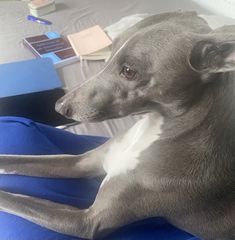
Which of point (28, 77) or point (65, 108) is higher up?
point (65, 108)

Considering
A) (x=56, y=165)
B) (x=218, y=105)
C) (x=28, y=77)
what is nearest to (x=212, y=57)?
(x=218, y=105)

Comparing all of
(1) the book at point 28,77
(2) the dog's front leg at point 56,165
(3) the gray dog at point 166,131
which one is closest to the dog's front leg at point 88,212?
(3) the gray dog at point 166,131

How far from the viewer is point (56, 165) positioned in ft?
3.75

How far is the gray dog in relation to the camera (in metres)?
0.91

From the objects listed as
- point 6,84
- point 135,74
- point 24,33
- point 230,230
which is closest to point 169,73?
point 135,74

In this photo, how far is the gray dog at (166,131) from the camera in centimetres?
91

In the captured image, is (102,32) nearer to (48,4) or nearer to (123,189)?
(48,4)

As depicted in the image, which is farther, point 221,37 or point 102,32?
point 102,32

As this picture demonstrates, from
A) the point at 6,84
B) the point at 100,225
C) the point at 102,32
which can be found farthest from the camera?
the point at 102,32

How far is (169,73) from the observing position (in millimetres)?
917

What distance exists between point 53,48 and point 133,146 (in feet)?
3.75

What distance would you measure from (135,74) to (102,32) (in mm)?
1287

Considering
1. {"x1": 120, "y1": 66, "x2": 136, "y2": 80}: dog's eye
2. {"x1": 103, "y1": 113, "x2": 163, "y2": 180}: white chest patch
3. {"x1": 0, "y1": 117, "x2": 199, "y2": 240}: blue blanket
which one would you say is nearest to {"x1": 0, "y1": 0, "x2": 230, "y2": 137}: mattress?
{"x1": 0, "y1": 117, "x2": 199, "y2": 240}: blue blanket

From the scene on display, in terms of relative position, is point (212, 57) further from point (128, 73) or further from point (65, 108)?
point (65, 108)
